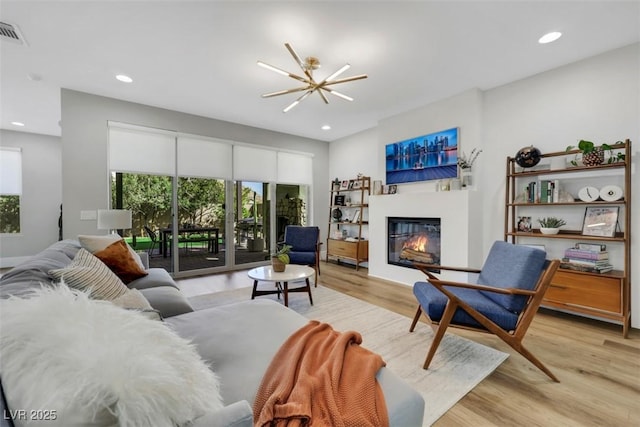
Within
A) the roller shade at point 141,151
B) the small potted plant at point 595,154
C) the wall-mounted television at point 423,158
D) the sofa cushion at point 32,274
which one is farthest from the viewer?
the roller shade at point 141,151

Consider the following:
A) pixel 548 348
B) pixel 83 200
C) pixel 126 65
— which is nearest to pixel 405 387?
pixel 548 348

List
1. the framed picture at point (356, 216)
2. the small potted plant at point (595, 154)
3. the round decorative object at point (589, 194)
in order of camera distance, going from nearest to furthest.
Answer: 1. the small potted plant at point (595, 154)
2. the round decorative object at point (589, 194)
3. the framed picture at point (356, 216)

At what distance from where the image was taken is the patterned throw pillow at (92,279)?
4.77ft

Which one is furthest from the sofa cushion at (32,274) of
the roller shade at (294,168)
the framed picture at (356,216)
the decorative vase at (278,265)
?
the framed picture at (356,216)

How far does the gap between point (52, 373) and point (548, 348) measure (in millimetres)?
3131

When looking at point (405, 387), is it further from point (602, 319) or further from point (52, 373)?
point (602, 319)

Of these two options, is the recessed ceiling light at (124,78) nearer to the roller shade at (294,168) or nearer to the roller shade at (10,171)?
the roller shade at (294,168)

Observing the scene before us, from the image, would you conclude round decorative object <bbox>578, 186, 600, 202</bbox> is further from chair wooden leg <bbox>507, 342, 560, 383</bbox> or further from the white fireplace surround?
chair wooden leg <bbox>507, 342, 560, 383</bbox>

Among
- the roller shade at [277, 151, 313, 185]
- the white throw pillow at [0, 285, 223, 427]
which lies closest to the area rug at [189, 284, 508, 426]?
the white throw pillow at [0, 285, 223, 427]

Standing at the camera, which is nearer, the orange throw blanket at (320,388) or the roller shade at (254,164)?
the orange throw blanket at (320,388)

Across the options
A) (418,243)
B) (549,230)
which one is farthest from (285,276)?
(549,230)

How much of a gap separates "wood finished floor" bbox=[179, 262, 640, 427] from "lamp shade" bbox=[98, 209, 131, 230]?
3670 mm

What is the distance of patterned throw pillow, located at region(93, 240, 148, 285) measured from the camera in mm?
2307

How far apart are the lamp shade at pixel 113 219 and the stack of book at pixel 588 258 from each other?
517cm
